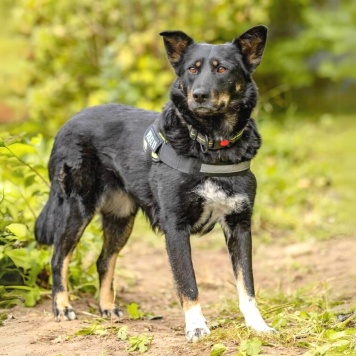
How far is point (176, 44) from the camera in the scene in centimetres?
454

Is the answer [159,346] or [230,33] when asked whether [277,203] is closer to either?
[230,33]

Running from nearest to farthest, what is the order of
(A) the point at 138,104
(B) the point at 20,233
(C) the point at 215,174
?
(C) the point at 215,174, (B) the point at 20,233, (A) the point at 138,104

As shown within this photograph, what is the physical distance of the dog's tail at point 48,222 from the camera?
202 inches

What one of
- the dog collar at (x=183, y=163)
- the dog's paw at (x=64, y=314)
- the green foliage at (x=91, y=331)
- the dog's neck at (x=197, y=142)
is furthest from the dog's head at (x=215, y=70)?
the dog's paw at (x=64, y=314)

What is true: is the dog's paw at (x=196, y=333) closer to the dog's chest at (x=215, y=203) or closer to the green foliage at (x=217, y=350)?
the green foliage at (x=217, y=350)

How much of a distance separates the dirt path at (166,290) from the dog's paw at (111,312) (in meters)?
0.13

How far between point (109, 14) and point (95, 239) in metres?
6.05

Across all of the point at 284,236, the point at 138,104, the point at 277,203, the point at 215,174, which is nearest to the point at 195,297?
the point at 215,174

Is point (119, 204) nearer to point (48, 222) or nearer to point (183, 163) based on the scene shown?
point (48, 222)

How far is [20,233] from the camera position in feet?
15.8

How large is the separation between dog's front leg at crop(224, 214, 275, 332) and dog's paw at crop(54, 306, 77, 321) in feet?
3.68

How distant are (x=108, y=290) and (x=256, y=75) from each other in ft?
27.0

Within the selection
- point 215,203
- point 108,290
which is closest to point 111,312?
point 108,290

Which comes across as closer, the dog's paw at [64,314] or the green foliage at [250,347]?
the green foliage at [250,347]
